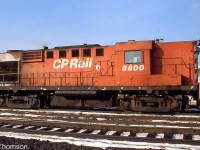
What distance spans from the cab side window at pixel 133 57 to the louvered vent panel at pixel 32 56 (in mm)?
5590

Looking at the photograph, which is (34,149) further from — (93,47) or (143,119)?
(93,47)

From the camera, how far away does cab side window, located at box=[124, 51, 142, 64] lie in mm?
12930

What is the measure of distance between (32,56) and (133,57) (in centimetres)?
667

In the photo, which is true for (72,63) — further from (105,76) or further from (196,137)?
(196,137)

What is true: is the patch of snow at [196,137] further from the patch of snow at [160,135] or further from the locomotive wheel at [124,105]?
the locomotive wheel at [124,105]

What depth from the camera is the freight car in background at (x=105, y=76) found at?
1234cm

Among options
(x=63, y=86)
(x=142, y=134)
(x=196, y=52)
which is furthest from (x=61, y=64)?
(x=142, y=134)

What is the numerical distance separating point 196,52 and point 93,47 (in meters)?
5.41

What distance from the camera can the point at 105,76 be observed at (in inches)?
538

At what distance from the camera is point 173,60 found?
42.2ft

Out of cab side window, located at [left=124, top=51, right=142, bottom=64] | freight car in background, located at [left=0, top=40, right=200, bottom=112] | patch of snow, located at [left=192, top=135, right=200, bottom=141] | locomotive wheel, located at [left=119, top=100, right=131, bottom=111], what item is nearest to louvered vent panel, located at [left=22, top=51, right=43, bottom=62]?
freight car in background, located at [left=0, top=40, right=200, bottom=112]

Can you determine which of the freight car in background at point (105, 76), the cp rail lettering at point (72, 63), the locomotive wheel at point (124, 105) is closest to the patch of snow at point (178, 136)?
the freight car in background at point (105, 76)

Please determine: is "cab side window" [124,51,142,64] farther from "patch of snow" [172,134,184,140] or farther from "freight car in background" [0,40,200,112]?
"patch of snow" [172,134,184,140]

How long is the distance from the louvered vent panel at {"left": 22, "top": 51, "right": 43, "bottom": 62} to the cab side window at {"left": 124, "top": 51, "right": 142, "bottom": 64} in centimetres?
559
